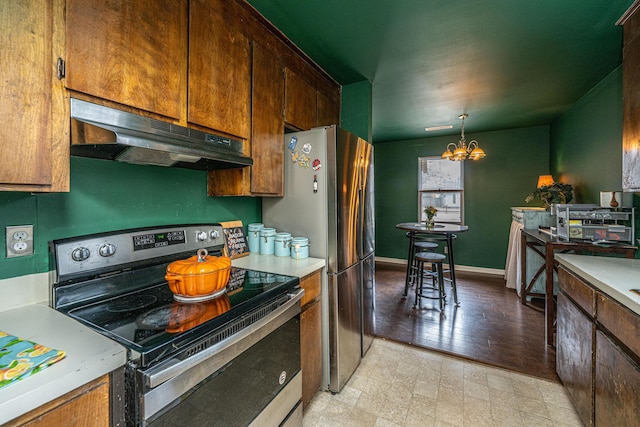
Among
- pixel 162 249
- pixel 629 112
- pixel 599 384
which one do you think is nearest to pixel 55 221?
pixel 162 249

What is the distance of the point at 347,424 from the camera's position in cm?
161

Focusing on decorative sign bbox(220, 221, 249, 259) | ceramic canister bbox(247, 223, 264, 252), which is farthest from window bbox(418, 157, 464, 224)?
decorative sign bbox(220, 221, 249, 259)

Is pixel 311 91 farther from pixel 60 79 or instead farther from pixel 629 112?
pixel 629 112

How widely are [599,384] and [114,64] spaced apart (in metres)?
2.60

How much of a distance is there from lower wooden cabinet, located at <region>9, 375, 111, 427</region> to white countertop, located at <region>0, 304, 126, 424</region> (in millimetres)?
27

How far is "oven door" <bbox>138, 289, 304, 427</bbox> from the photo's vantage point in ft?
2.56

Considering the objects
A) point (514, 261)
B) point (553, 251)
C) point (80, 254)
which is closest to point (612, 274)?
point (553, 251)

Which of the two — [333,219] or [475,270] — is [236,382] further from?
[475,270]

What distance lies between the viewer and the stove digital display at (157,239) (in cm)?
134

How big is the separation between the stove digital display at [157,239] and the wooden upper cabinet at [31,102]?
456 mm

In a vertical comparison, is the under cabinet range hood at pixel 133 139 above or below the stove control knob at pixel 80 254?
above

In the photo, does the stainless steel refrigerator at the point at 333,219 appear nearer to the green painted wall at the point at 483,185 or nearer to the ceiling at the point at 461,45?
the ceiling at the point at 461,45

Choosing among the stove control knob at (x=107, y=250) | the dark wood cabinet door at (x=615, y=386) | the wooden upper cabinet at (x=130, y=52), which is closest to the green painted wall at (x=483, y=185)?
the dark wood cabinet door at (x=615, y=386)

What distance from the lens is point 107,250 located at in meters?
1.22
